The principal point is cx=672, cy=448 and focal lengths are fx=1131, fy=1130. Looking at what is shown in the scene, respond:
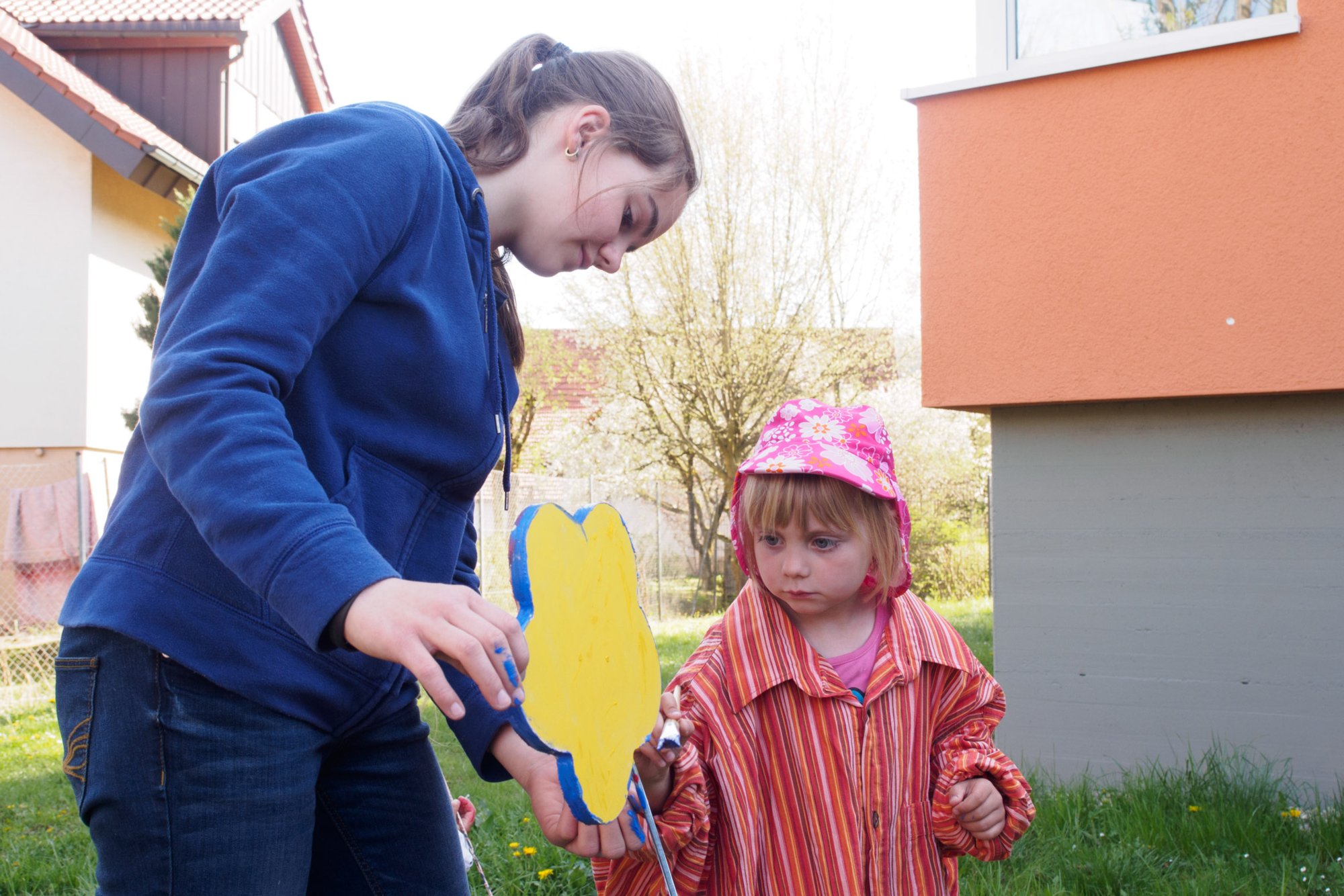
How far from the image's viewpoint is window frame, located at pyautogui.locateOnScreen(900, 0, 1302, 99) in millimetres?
3895

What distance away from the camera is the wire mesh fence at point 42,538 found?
8430 mm

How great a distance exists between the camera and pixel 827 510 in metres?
2.09

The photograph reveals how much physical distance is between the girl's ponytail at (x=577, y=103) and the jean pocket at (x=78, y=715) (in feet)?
2.54

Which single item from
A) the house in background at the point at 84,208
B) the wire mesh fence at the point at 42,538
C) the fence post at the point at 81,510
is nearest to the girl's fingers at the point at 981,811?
the wire mesh fence at the point at 42,538

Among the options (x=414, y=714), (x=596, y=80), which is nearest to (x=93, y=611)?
(x=414, y=714)

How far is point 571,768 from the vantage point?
116 cm

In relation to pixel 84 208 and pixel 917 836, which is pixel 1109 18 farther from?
pixel 84 208

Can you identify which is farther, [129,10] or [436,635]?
[129,10]

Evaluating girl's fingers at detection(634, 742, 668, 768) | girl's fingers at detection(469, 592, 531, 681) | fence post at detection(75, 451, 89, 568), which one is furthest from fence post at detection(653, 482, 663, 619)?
girl's fingers at detection(469, 592, 531, 681)

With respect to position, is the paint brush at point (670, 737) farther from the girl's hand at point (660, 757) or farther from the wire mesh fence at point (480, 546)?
the wire mesh fence at point (480, 546)

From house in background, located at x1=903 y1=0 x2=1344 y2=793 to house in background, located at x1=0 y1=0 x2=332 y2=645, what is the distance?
765cm

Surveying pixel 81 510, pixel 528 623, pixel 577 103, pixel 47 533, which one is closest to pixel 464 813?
pixel 528 623

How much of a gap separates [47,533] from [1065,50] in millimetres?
8313

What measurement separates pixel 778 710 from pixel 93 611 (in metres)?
1.23
